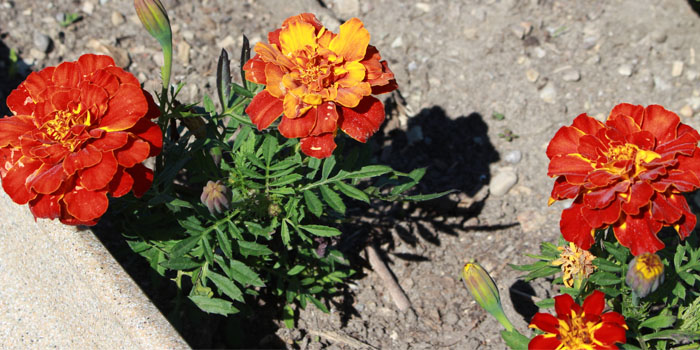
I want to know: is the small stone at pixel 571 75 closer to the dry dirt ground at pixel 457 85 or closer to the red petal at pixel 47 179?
the dry dirt ground at pixel 457 85

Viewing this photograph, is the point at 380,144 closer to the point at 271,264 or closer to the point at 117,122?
the point at 271,264

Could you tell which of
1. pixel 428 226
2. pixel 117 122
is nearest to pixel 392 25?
pixel 428 226

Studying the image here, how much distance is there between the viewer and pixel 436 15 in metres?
3.20

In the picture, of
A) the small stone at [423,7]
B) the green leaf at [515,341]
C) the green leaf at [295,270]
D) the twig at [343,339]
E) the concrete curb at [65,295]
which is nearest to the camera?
the green leaf at [515,341]

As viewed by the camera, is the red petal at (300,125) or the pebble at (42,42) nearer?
the red petal at (300,125)

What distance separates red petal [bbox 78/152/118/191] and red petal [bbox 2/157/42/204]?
0.46 ft

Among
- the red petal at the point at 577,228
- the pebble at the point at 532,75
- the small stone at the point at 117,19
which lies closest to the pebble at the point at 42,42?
the small stone at the point at 117,19

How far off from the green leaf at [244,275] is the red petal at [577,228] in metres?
0.83

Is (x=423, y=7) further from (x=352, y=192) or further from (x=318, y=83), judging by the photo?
(x=318, y=83)

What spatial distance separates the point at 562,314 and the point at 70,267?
1.33 m

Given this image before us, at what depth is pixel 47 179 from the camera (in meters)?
1.51

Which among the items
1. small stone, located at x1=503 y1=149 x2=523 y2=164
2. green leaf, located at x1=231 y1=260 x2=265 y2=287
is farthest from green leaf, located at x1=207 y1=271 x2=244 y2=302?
small stone, located at x1=503 y1=149 x2=523 y2=164

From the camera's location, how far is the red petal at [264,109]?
1650 mm

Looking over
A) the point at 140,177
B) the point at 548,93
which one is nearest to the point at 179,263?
the point at 140,177
